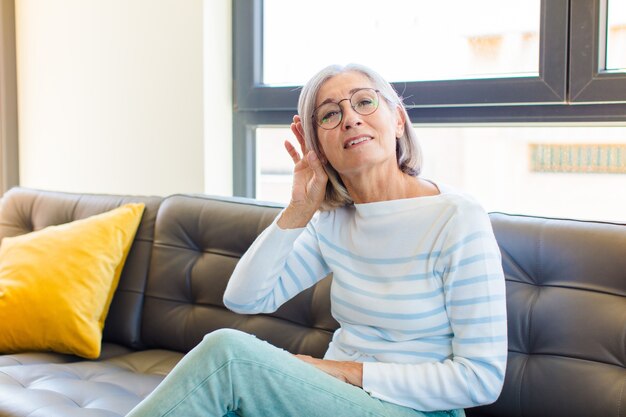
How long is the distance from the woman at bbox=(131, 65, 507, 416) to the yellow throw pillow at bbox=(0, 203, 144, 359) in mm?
653

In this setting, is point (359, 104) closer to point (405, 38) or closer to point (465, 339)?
point (465, 339)

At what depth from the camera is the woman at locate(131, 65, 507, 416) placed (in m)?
1.38

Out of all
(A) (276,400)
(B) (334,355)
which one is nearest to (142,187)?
(B) (334,355)

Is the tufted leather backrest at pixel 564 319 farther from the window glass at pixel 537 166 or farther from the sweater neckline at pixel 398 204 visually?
the window glass at pixel 537 166

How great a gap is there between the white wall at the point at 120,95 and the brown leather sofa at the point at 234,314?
359mm

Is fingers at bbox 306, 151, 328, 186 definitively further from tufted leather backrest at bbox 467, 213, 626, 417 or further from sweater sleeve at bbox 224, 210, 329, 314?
tufted leather backrest at bbox 467, 213, 626, 417

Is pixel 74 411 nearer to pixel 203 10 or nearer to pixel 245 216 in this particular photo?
pixel 245 216

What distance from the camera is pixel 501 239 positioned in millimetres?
1766

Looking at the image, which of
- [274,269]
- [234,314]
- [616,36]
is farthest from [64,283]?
[616,36]

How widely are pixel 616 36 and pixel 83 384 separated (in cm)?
170

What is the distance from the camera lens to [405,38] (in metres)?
2.45

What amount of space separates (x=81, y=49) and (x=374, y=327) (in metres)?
1.97

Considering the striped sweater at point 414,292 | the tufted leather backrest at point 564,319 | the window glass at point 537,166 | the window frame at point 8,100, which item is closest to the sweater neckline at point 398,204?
the striped sweater at point 414,292

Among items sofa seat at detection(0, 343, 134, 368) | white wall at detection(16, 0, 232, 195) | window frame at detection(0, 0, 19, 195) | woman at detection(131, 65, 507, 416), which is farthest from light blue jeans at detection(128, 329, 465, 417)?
window frame at detection(0, 0, 19, 195)
